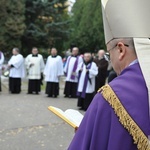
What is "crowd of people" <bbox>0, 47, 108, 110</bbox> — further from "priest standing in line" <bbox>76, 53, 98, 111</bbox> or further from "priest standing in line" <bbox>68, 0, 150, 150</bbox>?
"priest standing in line" <bbox>68, 0, 150, 150</bbox>

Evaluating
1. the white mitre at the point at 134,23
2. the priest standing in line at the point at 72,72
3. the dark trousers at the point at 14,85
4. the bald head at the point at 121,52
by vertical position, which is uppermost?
the white mitre at the point at 134,23

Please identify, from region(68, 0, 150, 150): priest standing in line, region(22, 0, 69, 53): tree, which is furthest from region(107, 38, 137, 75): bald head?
region(22, 0, 69, 53): tree

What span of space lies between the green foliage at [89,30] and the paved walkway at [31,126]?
24.9 m

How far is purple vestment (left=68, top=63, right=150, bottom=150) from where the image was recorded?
5.61 ft

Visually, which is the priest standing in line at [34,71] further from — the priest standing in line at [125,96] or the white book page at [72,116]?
the priest standing in line at [125,96]

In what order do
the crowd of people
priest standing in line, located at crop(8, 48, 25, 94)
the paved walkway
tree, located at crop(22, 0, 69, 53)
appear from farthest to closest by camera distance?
tree, located at crop(22, 0, 69, 53)
priest standing in line, located at crop(8, 48, 25, 94)
the crowd of people
the paved walkway

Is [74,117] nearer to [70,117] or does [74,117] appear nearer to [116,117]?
[70,117]

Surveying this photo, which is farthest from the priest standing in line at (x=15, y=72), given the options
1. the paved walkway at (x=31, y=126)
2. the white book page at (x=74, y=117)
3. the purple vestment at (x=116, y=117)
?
the purple vestment at (x=116, y=117)

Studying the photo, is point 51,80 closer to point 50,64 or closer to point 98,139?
point 50,64

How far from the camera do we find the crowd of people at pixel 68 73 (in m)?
9.92

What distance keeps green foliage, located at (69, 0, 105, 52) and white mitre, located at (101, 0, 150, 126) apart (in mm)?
33193

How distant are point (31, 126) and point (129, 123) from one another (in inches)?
235

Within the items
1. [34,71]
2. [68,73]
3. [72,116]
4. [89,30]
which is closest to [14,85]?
[34,71]

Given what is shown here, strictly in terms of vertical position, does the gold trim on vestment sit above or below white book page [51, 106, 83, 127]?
above
